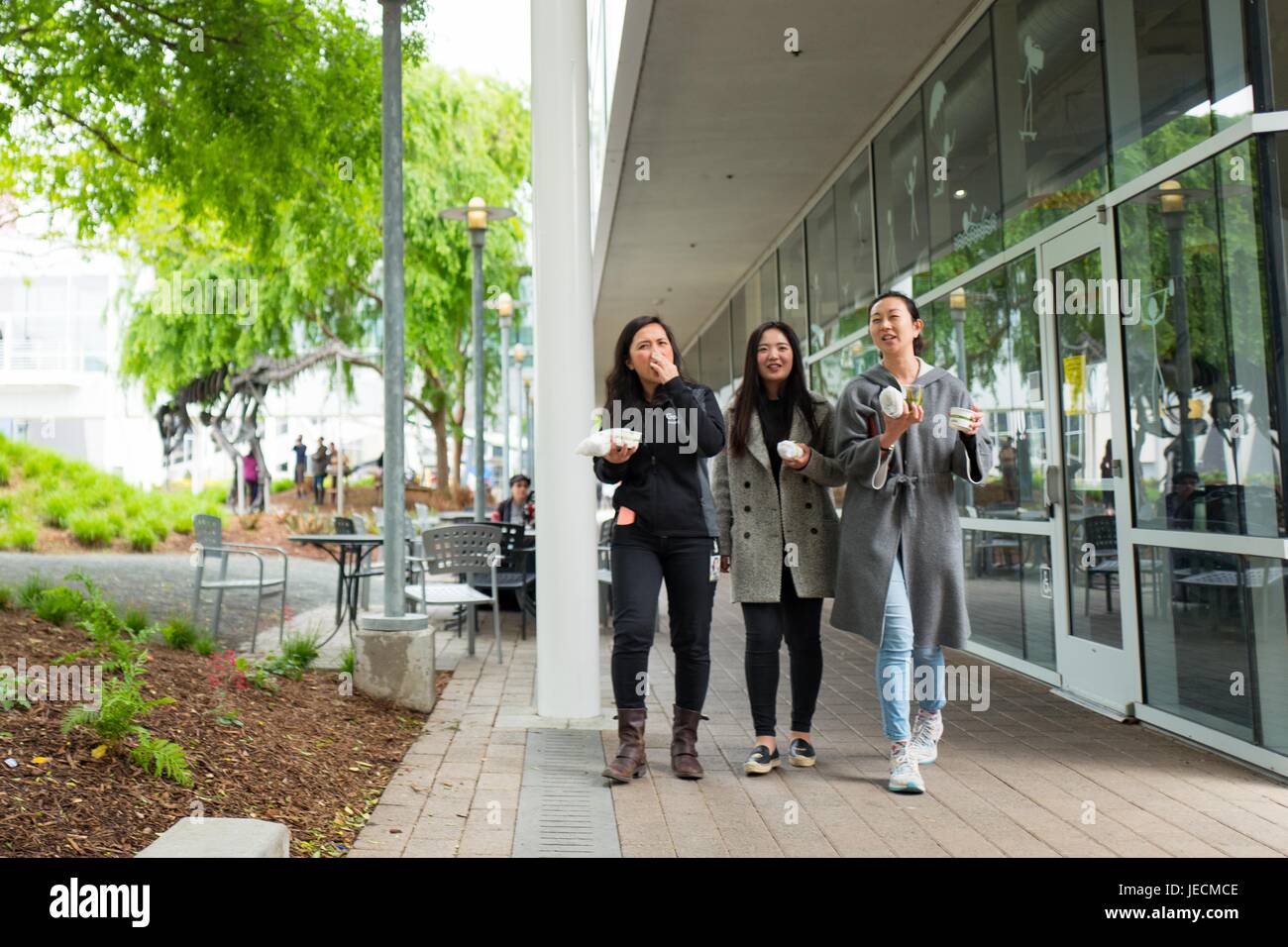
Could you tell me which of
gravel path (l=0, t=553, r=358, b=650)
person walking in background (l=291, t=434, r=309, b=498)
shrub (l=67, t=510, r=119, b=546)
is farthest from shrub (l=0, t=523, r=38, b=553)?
person walking in background (l=291, t=434, r=309, b=498)

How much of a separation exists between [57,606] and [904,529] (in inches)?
178

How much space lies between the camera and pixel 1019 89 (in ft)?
23.6

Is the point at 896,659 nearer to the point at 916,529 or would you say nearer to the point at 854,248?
the point at 916,529

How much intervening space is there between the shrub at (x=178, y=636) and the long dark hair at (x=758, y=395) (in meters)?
3.39

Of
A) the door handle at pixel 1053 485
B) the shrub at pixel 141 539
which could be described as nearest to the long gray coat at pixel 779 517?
the door handle at pixel 1053 485

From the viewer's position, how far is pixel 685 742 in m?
4.91

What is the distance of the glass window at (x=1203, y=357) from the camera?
4773 millimetres

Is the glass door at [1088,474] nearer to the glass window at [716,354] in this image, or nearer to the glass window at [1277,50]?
the glass window at [1277,50]

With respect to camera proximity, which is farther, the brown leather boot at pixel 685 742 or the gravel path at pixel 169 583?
the gravel path at pixel 169 583

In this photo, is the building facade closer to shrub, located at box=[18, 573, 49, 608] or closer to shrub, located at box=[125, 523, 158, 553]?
shrub, located at box=[18, 573, 49, 608]

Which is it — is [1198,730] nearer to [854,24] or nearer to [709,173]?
[854,24]
